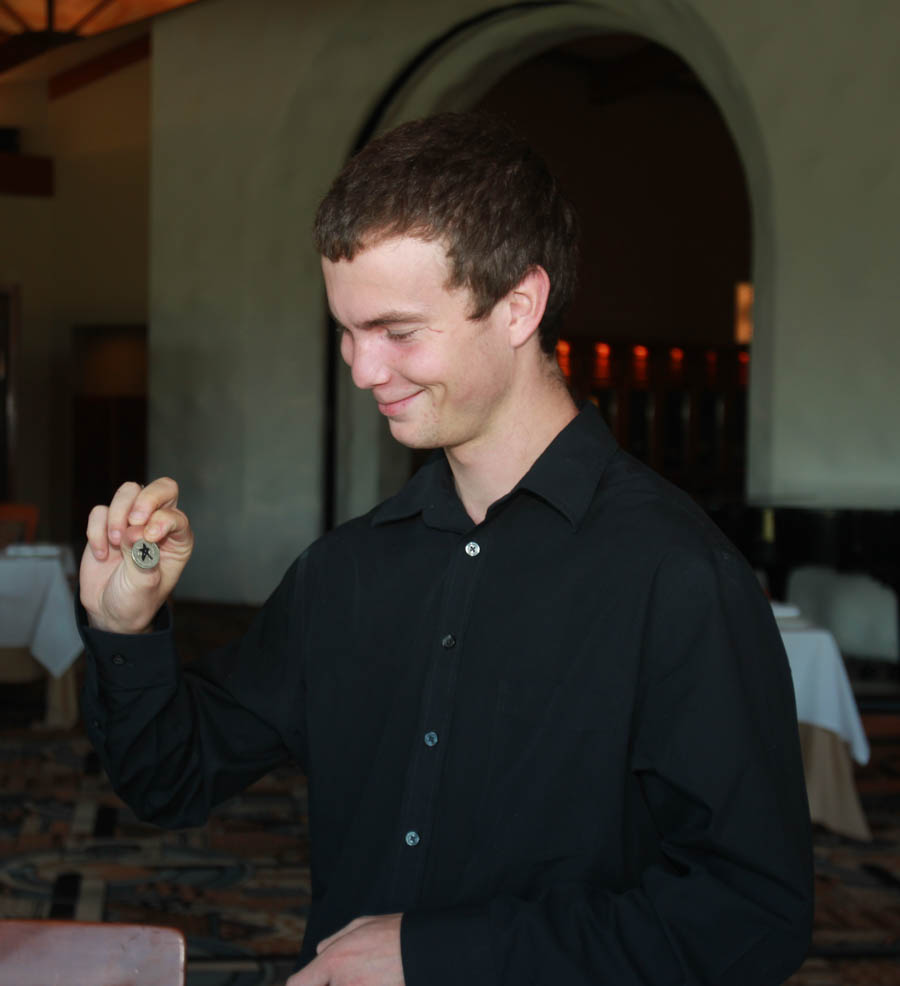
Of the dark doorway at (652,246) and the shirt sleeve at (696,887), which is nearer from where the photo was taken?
the shirt sleeve at (696,887)

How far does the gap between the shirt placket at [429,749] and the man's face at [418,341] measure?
0.57ft

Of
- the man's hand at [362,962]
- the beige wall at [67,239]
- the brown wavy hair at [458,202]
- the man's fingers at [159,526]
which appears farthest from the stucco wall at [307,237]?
the man's hand at [362,962]

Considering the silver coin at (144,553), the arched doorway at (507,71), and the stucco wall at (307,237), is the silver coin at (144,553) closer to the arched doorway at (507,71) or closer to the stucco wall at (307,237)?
the stucco wall at (307,237)

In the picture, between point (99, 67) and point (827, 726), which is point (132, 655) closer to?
point (827, 726)

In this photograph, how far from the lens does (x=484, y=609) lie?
1.30 m

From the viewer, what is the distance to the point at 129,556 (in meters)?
1.32

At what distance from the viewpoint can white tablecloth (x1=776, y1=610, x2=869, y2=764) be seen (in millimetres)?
4516

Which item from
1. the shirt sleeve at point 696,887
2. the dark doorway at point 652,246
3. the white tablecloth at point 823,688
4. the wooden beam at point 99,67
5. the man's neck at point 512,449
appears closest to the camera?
the shirt sleeve at point 696,887

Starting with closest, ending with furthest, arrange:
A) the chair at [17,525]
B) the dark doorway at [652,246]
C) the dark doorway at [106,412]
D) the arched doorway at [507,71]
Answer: the chair at [17,525] < the arched doorway at [507,71] < the dark doorway at [652,246] < the dark doorway at [106,412]

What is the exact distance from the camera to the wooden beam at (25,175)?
47.4ft

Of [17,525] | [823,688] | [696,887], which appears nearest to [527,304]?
[696,887]

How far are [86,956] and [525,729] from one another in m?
0.50

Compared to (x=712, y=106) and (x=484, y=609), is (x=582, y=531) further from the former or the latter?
(x=712, y=106)

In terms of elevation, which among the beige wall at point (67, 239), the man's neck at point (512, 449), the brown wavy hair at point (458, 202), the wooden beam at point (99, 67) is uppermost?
the wooden beam at point (99, 67)
